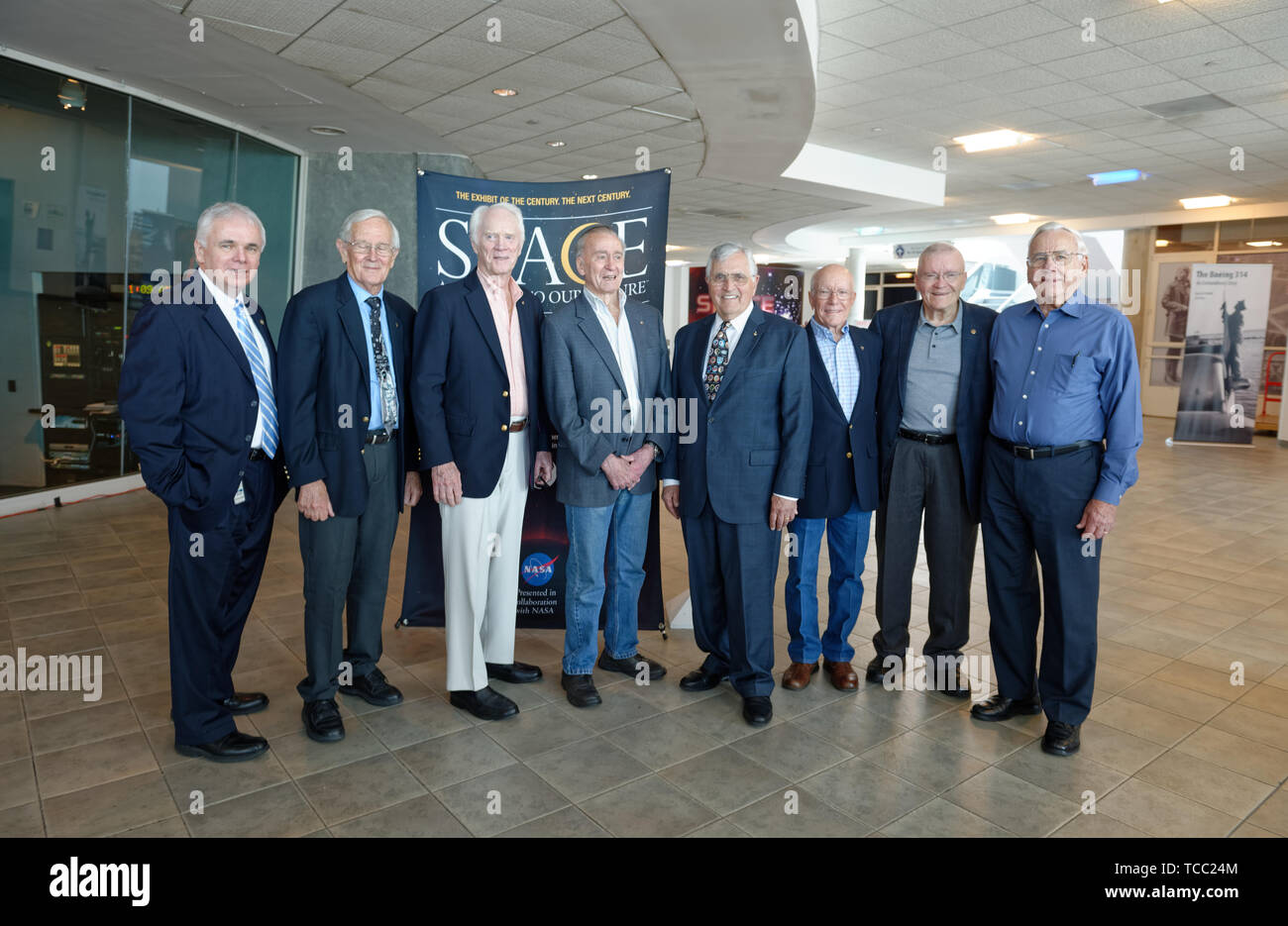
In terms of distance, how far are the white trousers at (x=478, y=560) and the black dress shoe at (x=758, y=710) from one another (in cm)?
104

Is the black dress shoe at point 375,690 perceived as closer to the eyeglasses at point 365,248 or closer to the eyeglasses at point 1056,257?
the eyeglasses at point 365,248

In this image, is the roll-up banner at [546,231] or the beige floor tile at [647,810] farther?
the roll-up banner at [546,231]

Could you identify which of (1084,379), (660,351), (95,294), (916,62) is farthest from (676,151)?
(1084,379)

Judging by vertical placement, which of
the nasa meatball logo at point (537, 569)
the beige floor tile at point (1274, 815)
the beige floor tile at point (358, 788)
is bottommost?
the beige floor tile at point (358, 788)

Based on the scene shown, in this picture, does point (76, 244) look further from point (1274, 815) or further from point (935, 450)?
point (1274, 815)

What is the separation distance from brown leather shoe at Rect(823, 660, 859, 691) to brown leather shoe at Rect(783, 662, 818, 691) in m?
0.10

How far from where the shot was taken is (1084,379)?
2961 millimetres

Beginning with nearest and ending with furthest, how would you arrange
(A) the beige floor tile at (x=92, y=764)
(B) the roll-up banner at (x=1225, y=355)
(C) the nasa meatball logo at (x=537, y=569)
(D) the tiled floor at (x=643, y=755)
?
(D) the tiled floor at (x=643, y=755)
(A) the beige floor tile at (x=92, y=764)
(C) the nasa meatball logo at (x=537, y=569)
(B) the roll-up banner at (x=1225, y=355)

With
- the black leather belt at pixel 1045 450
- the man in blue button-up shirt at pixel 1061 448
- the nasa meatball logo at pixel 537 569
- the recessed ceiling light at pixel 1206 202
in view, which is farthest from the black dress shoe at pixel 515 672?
the recessed ceiling light at pixel 1206 202

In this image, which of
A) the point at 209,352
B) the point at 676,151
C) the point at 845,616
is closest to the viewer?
the point at 209,352

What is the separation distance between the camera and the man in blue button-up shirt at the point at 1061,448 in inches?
116

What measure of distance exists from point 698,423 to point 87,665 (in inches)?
114

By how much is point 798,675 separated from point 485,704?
4.32 feet
